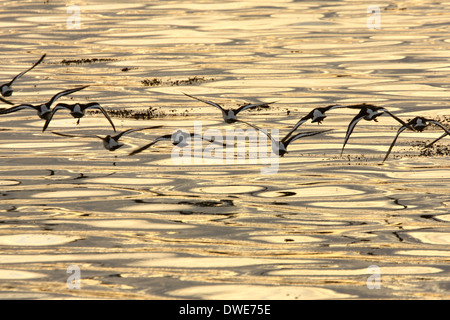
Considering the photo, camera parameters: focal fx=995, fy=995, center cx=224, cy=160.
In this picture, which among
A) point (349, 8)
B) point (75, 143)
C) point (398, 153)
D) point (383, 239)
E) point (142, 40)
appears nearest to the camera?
point (383, 239)

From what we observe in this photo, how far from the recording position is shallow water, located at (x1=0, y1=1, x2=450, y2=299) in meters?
16.6

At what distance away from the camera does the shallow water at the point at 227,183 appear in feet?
54.4

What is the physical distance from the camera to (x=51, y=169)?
24.0 metres

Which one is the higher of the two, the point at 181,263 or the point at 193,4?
the point at 193,4

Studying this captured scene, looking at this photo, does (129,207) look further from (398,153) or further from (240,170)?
(398,153)

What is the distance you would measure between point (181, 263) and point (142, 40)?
2698cm

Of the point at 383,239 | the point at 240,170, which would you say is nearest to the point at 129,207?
the point at 240,170

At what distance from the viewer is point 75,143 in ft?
87.5

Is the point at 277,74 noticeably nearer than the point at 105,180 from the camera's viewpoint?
No

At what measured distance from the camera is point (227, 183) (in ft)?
74.0

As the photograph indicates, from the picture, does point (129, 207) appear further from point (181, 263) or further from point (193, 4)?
point (193, 4)

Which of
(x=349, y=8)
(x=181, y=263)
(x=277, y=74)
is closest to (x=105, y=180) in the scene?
(x=181, y=263)

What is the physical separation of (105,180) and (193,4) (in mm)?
32529
